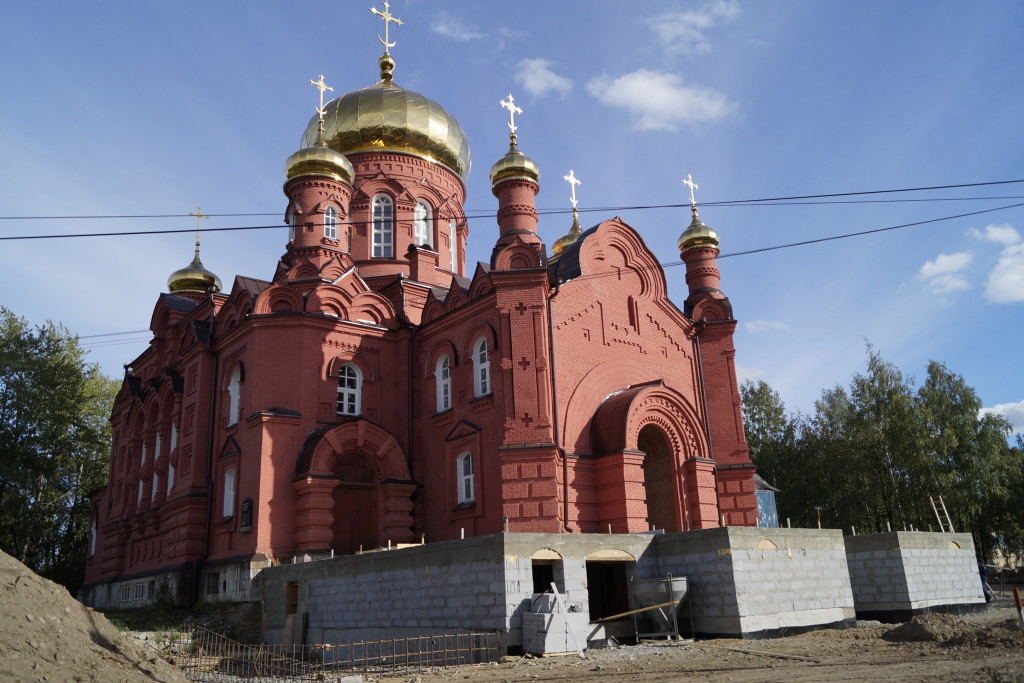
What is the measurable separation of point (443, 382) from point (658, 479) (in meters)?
5.32

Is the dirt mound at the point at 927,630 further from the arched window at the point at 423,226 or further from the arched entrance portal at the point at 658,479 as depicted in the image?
the arched window at the point at 423,226

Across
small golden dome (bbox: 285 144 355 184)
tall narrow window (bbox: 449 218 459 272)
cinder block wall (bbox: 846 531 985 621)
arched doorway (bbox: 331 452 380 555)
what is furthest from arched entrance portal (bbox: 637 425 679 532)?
small golden dome (bbox: 285 144 355 184)

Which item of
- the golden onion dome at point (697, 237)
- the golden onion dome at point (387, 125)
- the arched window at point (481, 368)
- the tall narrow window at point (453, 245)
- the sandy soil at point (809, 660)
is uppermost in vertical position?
the golden onion dome at point (387, 125)

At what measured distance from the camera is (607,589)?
1420 cm

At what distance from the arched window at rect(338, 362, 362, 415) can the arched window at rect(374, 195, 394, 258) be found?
17.6 ft

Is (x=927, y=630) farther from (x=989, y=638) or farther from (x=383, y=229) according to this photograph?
(x=383, y=229)

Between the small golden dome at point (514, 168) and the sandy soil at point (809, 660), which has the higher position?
the small golden dome at point (514, 168)

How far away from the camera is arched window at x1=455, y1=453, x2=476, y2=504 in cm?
1772

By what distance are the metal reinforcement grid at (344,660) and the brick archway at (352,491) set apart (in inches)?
125

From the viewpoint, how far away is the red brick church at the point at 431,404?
16812 millimetres

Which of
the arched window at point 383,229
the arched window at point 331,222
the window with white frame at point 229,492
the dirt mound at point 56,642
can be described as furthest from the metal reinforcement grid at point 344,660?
the arched window at point 383,229

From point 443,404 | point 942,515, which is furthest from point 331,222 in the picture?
point 942,515

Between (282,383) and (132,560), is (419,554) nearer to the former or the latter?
(282,383)

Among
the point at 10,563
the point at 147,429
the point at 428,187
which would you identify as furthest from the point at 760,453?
the point at 10,563
